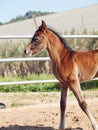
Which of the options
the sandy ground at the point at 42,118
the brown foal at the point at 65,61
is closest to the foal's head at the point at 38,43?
the brown foal at the point at 65,61

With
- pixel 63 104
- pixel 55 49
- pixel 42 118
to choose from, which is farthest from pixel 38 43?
pixel 42 118

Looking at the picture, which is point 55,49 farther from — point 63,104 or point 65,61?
point 63,104

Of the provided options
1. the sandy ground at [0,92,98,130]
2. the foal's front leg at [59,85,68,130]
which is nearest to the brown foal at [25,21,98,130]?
the foal's front leg at [59,85,68,130]

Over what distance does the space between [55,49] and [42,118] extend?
154cm

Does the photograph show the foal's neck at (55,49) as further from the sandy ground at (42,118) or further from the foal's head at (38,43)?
the sandy ground at (42,118)

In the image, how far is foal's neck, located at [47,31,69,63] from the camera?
645 cm

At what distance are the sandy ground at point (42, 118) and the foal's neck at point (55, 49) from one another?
1041mm

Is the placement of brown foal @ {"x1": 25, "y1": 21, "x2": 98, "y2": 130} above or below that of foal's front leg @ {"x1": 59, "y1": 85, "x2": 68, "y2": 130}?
above

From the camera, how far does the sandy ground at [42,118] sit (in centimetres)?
688

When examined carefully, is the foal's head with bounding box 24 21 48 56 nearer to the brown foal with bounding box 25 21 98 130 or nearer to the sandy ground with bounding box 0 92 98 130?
the brown foal with bounding box 25 21 98 130

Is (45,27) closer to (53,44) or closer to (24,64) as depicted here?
(53,44)

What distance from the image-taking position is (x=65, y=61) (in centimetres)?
641

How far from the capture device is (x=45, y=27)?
644 cm

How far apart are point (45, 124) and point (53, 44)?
145 cm
